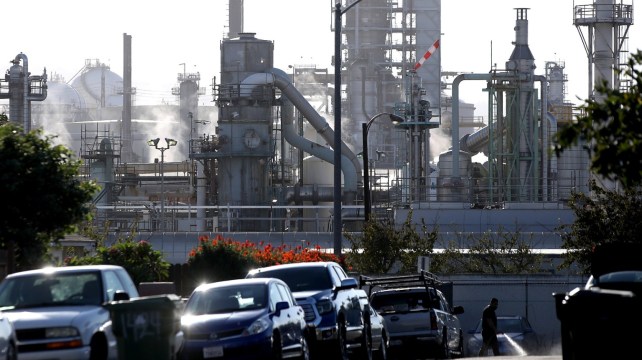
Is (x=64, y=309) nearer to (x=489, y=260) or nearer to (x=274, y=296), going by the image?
(x=274, y=296)

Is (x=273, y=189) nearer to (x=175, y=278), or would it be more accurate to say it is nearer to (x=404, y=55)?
(x=175, y=278)

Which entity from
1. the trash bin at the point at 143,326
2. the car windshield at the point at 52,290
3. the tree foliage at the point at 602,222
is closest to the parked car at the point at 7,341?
the trash bin at the point at 143,326

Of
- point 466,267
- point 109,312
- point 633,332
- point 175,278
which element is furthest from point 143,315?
point 466,267

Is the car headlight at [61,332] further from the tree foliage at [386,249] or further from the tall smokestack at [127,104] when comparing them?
the tall smokestack at [127,104]

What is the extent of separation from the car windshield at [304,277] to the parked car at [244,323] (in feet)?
6.12

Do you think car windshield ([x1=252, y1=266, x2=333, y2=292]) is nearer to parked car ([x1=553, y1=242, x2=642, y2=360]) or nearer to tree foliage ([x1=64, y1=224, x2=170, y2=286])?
parked car ([x1=553, y1=242, x2=642, y2=360])

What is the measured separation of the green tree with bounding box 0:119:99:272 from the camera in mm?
22562

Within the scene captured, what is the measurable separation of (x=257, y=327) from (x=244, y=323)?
185mm

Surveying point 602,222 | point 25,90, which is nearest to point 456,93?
point 25,90

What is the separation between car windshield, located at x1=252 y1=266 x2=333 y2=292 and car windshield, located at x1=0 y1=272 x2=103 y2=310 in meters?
4.44

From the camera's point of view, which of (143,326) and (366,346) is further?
(366,346)

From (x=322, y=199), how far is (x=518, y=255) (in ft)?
89.8

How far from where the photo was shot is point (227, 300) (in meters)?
19.6

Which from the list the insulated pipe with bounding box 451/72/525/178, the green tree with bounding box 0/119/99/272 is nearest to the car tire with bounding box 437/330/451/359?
the green tree with bounding box 0/119/99/272
